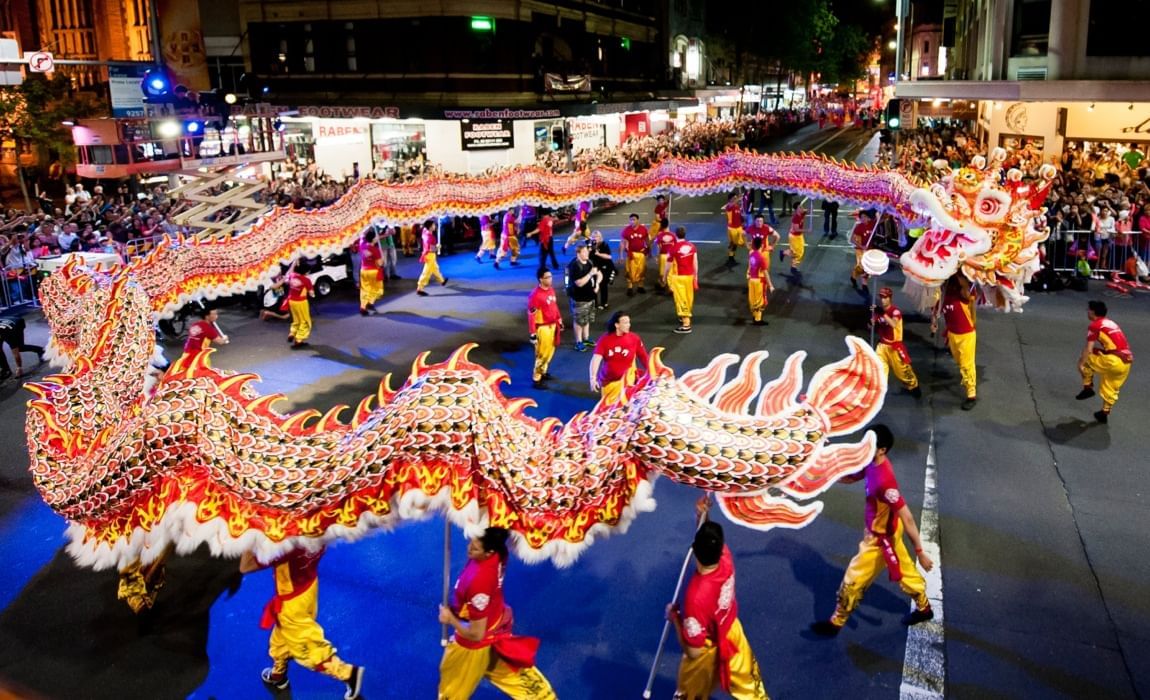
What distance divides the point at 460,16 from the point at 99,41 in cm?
2204

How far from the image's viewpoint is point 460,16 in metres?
31.5

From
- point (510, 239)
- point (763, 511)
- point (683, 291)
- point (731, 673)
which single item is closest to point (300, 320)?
point (683, 291)

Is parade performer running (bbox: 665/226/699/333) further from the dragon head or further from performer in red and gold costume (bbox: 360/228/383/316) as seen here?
performer in red and gold costume (bbox: 360/228/383/316)

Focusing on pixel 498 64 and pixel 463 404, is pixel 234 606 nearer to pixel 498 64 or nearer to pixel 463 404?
pixel 463 404

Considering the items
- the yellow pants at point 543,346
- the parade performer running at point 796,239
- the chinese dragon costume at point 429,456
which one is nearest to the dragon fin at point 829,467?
the chinese dragon costume at point 429,456

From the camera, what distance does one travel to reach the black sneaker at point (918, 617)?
7000mm

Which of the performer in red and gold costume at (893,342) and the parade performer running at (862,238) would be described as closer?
the performer in red and gold costume at (893,342)

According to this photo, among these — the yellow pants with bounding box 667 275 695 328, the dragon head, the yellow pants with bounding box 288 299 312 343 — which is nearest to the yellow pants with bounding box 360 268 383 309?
the yellow pants with bounding box 288 299 312 343

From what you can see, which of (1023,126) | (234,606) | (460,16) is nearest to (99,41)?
(460,16)

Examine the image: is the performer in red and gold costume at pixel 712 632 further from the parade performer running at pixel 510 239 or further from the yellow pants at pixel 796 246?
the parade performer running at pixel 510 239

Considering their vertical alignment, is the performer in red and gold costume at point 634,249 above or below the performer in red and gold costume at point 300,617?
above

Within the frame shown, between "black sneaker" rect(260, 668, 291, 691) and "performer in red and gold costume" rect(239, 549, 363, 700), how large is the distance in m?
0.33

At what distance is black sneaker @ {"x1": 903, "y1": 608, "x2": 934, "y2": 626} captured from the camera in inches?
276

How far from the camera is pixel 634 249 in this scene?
18.4 m
